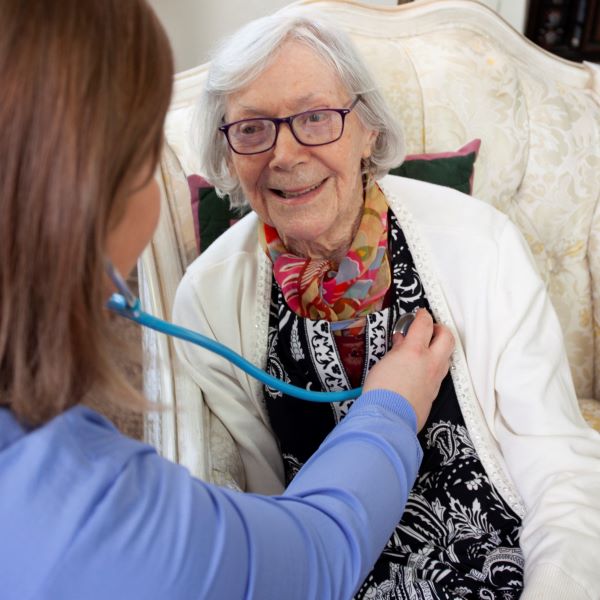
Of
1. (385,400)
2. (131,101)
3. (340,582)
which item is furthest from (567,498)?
(131,101)

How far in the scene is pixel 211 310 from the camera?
1.31 meters

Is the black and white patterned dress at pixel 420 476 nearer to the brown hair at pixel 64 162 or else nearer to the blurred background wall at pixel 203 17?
the brown hair at pixel 64 162

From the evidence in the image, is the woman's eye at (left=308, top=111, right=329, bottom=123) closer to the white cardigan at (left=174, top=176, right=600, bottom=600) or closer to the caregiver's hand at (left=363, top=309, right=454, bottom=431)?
the white cardigan at (left=174, top=176, right=600, bottom=600)

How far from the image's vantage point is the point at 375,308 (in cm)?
125

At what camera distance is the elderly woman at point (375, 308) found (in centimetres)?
112

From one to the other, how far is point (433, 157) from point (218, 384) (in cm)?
69

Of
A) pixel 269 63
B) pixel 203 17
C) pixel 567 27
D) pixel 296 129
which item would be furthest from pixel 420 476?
pixel 567 27

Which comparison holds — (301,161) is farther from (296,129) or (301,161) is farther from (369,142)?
(369,142)

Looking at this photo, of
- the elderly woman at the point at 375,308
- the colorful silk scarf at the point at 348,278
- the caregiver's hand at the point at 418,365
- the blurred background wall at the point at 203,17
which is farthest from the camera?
the blurred background wall at the point at 203,17

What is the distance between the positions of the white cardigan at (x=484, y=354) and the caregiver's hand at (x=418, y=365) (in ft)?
0.19

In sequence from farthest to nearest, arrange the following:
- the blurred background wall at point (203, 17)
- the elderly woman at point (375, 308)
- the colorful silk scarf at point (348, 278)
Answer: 1. the blurred background wall at point (203, 17)
2. the colorful silk scarf at point (348, 278)
3. the elderly woman at point (375, 308)

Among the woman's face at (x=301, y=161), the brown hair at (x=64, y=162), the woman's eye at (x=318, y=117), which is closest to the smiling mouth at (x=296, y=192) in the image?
the woman's face at (x=301, y=161)

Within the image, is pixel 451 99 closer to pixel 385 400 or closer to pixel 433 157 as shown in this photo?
pixel 433 157

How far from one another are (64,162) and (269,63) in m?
0.68
